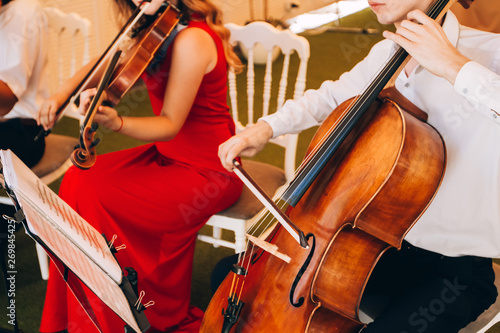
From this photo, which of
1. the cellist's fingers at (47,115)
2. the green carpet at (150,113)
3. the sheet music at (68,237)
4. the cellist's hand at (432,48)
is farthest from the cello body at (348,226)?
the green carpet at (150,113)

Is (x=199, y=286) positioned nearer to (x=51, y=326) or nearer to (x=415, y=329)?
(x=51, y=326)

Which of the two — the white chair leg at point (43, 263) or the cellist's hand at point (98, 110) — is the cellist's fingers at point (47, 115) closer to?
the cellist's hand at point (98, 110)

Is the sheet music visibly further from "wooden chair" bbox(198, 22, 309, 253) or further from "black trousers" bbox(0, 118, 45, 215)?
"black trousers" bbox(0, 118, 45, 215)

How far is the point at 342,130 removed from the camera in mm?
1038

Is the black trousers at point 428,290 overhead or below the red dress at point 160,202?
overhead

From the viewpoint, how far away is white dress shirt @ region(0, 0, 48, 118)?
66.4 inches

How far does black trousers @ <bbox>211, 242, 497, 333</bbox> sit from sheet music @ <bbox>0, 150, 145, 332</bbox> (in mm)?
511

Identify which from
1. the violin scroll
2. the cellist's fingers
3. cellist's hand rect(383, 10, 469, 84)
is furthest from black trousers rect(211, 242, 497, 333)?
the cellist's fingers

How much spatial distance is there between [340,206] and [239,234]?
21.4 inches

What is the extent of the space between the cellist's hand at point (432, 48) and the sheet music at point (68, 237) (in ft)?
2.09

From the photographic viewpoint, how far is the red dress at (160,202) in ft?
4.75

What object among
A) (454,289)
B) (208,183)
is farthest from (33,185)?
(454,289)

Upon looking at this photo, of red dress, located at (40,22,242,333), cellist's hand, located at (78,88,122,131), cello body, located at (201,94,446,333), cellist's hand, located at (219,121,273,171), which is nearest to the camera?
cello body, located at (201,94,446,333)

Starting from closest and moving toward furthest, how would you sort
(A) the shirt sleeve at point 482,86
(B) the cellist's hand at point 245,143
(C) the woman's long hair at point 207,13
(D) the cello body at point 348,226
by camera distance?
1. (A) the shirt sleeve at point 482,86
2. (D) the cello body at point 348,226
3. (B) the cellist's hand at point 245,143
4. (C) the woman's long hair at point 207,13
